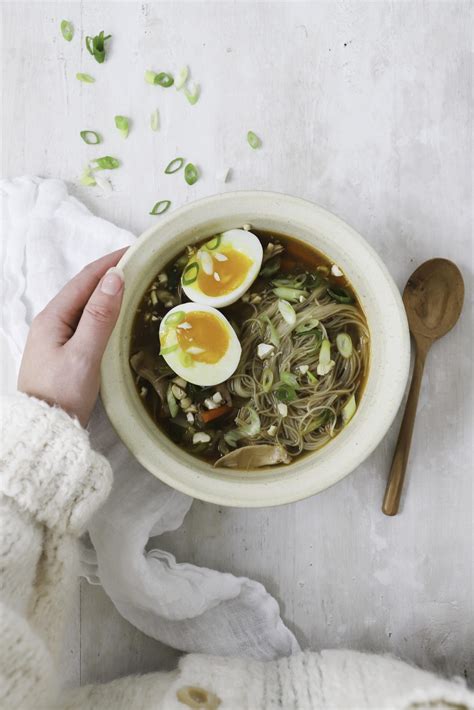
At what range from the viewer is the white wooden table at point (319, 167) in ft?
4.81

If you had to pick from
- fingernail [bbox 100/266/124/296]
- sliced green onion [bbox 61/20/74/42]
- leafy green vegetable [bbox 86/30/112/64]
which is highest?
sliced green onion [bbox 61/20/74/42]

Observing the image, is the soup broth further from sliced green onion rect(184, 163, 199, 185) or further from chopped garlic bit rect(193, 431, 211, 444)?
sliced green onion rect(184, 163, 199, 185)

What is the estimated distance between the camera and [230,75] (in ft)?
4.96

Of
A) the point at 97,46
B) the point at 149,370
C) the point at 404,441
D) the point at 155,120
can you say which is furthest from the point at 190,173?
the point at 404,441

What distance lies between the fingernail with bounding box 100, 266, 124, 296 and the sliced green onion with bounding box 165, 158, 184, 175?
0.39 meters

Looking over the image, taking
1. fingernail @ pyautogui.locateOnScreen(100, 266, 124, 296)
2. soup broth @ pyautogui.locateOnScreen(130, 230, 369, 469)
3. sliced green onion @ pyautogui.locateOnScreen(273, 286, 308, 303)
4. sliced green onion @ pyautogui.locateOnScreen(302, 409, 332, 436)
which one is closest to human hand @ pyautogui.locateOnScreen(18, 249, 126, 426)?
fingernail @ pyautogui.locateOnScreen(100, 266, 124, 296)

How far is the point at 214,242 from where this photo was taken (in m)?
1.31

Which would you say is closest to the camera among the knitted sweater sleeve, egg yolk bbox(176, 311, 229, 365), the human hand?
the knitted sweater sleeve

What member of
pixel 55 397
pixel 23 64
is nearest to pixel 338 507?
pixel 55 397

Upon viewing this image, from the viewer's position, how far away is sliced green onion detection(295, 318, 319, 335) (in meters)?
1.36

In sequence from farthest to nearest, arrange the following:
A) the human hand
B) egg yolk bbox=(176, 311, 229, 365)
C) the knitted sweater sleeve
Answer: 1. egg yolk bbox=(176, 311, 229, 365)
2. the human hand
3. the knitted sweater sleeve

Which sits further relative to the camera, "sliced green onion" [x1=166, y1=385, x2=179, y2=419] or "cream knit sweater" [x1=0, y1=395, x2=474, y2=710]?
"sliced green onion" [x1=166, y1=385, x2=179, y2=419]

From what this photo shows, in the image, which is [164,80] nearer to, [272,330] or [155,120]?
[155,120]

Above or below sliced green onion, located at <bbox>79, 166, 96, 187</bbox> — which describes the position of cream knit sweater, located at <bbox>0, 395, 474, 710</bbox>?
below
